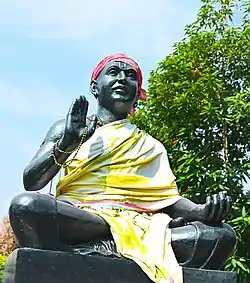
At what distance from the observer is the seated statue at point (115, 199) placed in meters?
3.50

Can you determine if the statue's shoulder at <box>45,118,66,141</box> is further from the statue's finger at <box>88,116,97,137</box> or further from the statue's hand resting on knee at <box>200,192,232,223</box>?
the statue's hand resting on knee at <box>200,192,232,223</box>

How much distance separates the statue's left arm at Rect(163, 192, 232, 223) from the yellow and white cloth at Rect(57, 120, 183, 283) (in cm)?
6

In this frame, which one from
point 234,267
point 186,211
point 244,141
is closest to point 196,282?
point 186,211

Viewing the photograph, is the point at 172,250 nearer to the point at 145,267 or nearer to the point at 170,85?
the point at 145,267

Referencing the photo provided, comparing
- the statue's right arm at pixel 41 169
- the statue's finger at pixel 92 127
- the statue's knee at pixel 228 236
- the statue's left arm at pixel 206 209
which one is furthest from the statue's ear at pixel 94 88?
the statue's knee at pixel 228 236

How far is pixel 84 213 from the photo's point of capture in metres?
3.61

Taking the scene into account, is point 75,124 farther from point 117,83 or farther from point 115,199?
point 117,83

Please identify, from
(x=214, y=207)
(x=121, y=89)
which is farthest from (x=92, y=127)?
(x=214, y=207)

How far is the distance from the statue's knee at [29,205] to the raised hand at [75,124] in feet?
1.19

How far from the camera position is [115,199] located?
395 centimetres

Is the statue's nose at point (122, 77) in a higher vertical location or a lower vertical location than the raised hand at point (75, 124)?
higher

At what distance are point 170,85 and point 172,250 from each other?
5597 mm

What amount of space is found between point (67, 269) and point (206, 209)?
2.76ft

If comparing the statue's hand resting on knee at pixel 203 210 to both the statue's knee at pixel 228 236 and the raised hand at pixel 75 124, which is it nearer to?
the statue's knee at pixel 228 236
